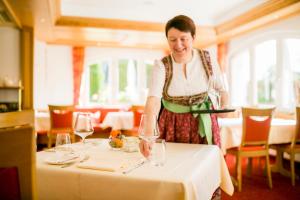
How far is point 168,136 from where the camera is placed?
182 centimetres

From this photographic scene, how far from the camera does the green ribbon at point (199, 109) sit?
5.61 ft

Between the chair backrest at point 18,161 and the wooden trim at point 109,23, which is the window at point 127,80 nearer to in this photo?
the wooden trim at point 109,23

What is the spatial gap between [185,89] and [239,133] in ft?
7.75

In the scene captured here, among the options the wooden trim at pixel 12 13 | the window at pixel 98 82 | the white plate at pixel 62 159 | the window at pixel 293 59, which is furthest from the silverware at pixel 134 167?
the window at pixel 98 82

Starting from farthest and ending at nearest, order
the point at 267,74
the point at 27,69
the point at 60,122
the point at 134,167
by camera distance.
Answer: the point at 27,69, the point at 267,74, the point at 60,122, the point at 134,167

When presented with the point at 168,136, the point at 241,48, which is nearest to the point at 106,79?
the point at 241,48

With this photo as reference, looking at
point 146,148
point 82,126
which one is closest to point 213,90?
point 146,148

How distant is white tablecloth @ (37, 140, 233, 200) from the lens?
1043 millimetres

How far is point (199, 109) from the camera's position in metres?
1.70

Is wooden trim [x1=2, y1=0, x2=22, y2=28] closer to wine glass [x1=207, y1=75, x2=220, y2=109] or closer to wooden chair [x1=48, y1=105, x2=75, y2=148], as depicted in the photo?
wooden chair [x1=48, y1=105, x2=75, y2=148]

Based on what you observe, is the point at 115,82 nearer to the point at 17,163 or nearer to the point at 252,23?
the point at 252,23

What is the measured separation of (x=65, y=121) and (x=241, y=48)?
4.35 metres

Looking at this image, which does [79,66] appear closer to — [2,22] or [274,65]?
[2,22]

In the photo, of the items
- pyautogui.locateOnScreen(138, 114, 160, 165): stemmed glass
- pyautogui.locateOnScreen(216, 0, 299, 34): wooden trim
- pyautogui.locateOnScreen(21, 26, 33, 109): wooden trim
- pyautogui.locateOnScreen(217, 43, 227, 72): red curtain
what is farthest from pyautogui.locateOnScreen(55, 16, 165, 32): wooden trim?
pyautogui.locateOnScreen(138, 114, 160, 165): stemmed glass
